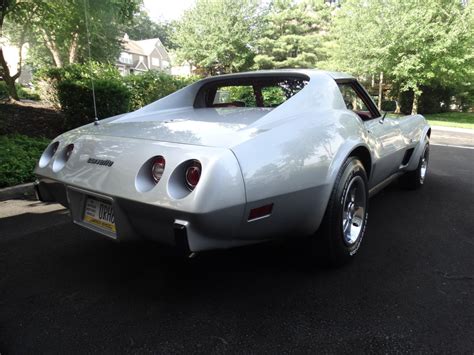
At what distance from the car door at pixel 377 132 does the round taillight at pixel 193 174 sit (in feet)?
5.23

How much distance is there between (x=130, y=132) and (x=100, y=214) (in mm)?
539

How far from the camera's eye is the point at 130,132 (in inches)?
92.9

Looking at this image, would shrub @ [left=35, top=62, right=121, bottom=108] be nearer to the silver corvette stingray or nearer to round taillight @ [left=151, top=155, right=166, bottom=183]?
the silver corvette stingray

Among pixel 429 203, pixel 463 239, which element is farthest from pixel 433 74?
pixel 463 239

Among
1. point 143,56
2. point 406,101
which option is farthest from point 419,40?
point 143,56

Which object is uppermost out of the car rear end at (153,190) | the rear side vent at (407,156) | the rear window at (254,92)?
the rear window at (254,92)

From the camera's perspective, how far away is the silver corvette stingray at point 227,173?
6.05 feet

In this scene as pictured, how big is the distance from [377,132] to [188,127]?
1.69 meters

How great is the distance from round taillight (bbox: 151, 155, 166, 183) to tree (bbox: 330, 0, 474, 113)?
17.2 metres

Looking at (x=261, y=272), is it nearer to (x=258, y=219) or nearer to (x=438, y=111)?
(x=258, y=219)

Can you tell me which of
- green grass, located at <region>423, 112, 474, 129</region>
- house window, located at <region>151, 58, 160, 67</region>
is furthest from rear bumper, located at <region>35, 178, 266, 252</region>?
house window, located at <region>151, 58, 160, 67</region>

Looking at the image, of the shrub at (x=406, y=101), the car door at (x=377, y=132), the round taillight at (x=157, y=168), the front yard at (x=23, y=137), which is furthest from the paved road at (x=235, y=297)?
the shrub at (x=406, y=101)

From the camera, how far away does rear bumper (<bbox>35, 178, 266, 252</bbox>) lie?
181cm

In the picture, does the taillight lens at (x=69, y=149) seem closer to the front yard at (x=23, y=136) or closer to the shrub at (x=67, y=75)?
the front yard at (x=23, y=136)
